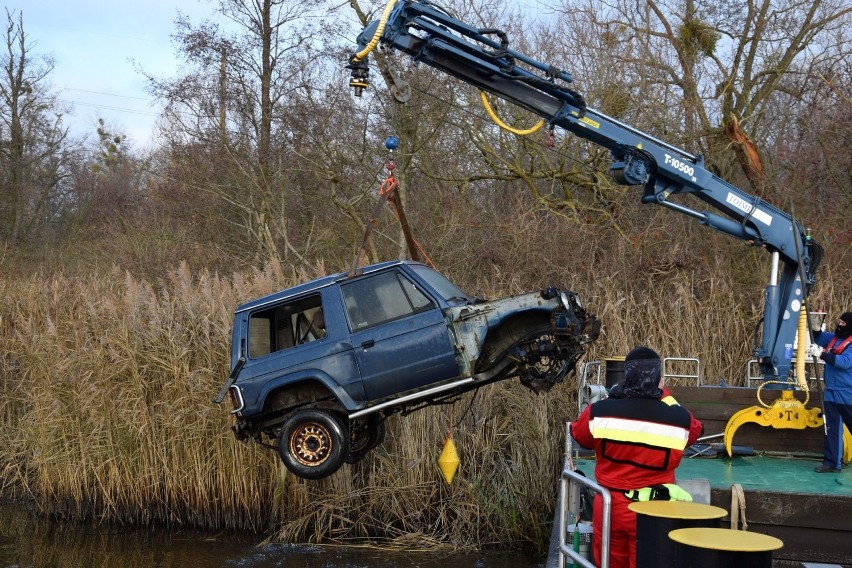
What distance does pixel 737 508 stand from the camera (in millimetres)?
5746

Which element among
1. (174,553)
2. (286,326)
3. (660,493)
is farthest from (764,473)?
(174,553)

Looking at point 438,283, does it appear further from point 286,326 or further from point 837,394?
point 837,394

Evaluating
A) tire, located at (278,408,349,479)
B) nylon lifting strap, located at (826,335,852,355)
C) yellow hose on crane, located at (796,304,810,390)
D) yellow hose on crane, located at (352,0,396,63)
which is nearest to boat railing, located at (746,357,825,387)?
yellow hose on crane, located at (796,304,810,390)

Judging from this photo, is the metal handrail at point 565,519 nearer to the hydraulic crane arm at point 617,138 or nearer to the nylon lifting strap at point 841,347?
the nylon lifting strap at point 841,347

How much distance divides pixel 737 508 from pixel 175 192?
1707cm

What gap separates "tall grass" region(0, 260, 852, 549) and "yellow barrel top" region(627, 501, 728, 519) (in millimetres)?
6856

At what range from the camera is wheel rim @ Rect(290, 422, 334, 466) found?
8.05 m

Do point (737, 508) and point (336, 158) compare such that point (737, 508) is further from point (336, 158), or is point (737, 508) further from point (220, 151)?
point (220, 151)

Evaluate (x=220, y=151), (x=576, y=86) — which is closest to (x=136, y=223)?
(x=220, y=151)

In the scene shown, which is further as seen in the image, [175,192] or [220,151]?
[175,192]

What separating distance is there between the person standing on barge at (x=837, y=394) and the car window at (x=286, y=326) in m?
4.66

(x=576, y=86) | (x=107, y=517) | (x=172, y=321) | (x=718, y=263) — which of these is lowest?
(x=107, y=517)

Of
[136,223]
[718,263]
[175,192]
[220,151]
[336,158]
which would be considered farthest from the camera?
[136,223]

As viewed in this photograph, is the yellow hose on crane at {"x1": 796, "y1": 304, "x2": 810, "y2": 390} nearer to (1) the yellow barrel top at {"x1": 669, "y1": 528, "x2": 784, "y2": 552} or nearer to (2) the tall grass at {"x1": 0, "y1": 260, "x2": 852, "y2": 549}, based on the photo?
(2) the tall grass at {"x1": 0, "y1": 260, "x2": 852, "y2": 549}
